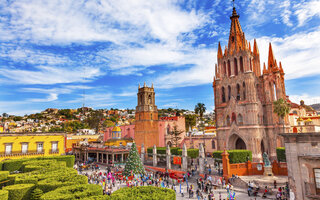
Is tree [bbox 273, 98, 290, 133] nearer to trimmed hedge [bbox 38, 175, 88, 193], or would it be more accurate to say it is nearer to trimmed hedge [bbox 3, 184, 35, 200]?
trimmed hedge [bbox 38, 175, 88, 193]

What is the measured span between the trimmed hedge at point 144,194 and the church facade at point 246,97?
30977 mm

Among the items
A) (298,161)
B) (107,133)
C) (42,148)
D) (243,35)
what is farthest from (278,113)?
(107,133)

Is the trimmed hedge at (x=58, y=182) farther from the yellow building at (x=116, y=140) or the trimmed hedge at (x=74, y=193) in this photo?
the yellow building at (x=116, y=140)

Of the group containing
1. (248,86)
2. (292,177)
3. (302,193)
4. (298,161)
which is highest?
(248,86)

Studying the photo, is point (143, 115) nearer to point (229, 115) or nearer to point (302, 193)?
point (229, 115)

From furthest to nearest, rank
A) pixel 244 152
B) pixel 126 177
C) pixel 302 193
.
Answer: pixel 244 152
pixel 126 177
pixel 302 193

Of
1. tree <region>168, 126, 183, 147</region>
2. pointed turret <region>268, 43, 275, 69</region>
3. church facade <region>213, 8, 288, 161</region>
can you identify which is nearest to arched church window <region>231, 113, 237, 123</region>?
church facade <region>213, 8, 288, 161</region>

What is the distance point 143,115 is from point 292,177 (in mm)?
38923

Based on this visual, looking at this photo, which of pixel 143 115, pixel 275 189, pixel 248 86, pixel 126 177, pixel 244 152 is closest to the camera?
pixel 275 189

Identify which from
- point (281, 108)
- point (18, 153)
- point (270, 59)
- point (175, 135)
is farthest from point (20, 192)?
point (270, 59)

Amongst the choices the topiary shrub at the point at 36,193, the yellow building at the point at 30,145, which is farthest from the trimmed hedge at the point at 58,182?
the yellow building at the point at 30,145

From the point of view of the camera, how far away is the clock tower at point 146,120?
5055cm

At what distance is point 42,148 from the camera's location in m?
35.2

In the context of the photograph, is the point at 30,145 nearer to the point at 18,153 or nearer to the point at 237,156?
the point at 18,153
